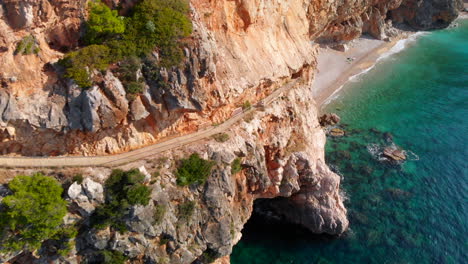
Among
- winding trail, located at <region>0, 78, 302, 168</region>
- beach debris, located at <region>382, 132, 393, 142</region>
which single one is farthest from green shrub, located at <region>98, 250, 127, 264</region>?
beach debris, located at <region>382, 132, 393, 142</region>

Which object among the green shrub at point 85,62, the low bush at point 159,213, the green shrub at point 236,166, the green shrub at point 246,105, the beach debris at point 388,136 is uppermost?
the green shrub at point 85,62

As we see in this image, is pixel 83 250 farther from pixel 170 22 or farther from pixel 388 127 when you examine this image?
pixel 388 127

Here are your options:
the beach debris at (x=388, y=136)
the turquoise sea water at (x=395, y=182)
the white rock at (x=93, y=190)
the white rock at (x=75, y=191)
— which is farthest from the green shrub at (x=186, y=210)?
the beach debris at (x=388, y=136)

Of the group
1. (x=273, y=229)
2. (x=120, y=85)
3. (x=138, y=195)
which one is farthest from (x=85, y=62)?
(x=273, y=229)

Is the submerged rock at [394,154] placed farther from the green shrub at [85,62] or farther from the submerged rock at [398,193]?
the green shrub at [85,62]

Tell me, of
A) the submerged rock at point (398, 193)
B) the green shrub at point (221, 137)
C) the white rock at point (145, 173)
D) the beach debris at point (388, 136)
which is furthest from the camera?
the beach debris at point (388, 136)

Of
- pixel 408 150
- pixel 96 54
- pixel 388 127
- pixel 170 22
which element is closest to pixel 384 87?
pixel 388 127
